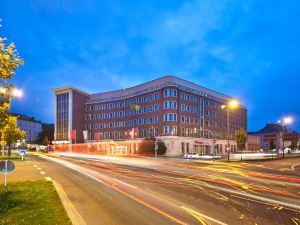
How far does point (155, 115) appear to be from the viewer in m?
85.8

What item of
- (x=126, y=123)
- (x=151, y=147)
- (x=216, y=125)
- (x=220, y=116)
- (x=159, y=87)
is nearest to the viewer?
(x=151, y=147)

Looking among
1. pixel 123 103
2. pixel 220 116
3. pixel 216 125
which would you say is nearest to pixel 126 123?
pixel 123 103

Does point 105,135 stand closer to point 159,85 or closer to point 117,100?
point 117,100

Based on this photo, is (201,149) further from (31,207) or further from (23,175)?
(31,207)

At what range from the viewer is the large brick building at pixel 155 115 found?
82.9m

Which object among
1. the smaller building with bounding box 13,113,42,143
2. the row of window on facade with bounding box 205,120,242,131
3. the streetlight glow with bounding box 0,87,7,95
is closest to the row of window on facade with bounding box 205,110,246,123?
the row of window on facade with bounding box 205,120,242,131

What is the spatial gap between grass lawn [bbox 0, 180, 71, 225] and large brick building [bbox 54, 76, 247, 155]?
6049cm

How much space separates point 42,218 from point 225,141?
331ft

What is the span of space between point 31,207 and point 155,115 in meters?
75.0

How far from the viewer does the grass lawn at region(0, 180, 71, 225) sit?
30.2ft

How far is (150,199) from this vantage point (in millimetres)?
13539

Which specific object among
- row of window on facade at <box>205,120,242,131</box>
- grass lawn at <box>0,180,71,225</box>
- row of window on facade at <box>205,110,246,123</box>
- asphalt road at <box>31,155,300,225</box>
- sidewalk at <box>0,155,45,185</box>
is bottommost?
sidewalk at <box>0,155,45,185</box>

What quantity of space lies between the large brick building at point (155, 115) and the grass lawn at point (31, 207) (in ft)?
198

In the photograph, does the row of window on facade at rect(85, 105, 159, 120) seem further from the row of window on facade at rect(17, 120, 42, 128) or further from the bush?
the row of window on facade at rect(17, 120, 42, 128)
